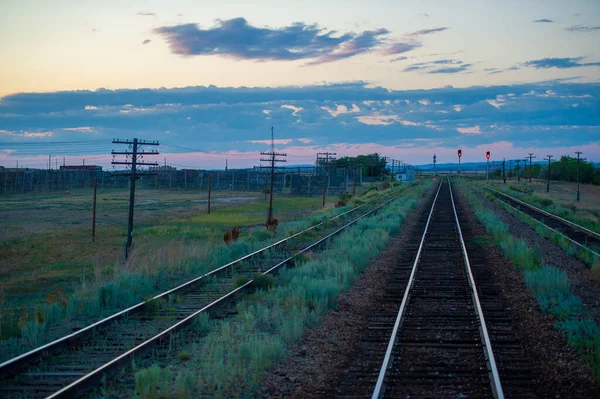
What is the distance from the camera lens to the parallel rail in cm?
749

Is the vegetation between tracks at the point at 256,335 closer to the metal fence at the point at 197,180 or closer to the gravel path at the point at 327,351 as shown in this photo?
the gravel path at the point at 327,351

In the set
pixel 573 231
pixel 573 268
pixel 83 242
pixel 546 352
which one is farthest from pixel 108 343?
pixel 573 231

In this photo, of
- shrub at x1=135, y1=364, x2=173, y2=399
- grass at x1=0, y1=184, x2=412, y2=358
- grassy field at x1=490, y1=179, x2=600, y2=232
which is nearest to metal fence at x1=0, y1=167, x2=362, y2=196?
grassy field at x1=490, y1=179, x2=600, y2=232

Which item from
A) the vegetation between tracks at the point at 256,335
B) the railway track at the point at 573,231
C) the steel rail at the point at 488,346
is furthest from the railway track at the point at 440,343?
the railway track at the point at 573,231

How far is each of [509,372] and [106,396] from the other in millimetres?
5128

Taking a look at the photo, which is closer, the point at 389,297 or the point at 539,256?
the point at 389,297

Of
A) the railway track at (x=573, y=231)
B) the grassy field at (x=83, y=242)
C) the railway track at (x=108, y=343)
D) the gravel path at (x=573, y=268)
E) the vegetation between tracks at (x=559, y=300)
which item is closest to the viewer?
the railway track at (x=108, y=343)

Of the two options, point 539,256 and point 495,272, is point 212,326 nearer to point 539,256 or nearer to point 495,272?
point 495,272

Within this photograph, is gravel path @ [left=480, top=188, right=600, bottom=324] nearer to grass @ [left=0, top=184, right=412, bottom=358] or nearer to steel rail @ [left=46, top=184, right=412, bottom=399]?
grass @ [left=0, top=184, right=412, bottom=358]

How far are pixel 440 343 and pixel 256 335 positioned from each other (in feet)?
9.44

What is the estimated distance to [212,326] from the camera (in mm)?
10656

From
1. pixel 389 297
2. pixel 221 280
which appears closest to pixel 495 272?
pixel 389 297

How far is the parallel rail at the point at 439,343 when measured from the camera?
749 centimetres

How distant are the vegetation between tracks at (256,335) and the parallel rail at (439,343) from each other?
161cm
